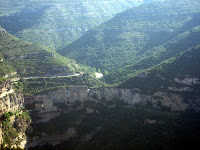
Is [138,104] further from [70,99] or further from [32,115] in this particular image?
[32,115]

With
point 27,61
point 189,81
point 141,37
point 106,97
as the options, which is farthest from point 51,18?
point 189,81

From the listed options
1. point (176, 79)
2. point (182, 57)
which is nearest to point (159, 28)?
point (182, 57)

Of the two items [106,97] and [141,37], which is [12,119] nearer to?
[106,97]

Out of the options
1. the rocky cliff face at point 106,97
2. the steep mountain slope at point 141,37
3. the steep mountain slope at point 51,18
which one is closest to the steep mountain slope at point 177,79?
the rocky cliff face at point 106,97

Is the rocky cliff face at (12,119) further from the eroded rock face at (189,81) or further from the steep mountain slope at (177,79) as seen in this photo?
the eroded rock face at (189,81)

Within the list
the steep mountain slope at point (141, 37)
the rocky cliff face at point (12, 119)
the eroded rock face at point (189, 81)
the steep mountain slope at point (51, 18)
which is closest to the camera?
the rocky cliff face at point (12, 119)

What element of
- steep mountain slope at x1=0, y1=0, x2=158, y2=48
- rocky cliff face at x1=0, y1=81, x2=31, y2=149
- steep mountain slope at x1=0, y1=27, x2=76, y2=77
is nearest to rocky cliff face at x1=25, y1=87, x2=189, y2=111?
rocky cliff face at x1=0, y1=81, x2=31, y2=149
